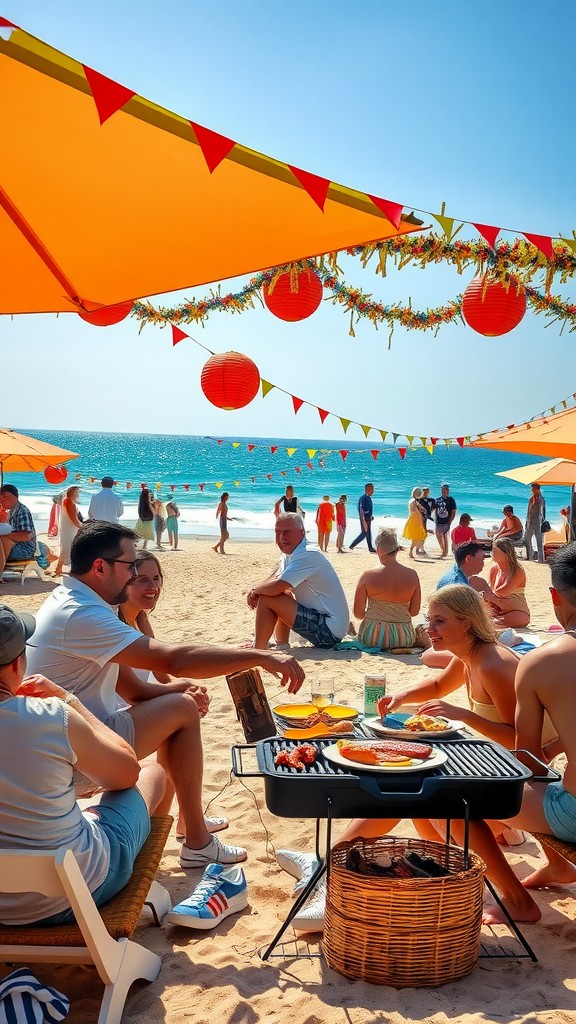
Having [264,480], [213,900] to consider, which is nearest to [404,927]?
[213,900]

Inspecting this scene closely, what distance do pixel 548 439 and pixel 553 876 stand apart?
12.5 ft

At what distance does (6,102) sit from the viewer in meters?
2.54

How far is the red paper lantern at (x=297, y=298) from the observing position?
5027 mm

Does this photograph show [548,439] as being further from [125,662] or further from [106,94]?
[106,94]

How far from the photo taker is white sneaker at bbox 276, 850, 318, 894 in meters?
3.20

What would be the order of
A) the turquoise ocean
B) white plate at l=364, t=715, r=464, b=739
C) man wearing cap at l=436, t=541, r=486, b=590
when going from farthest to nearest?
the turquoise ocean, man wearing cap at l=436, t=541, r=486, b=590, white plate at l=364, t=715, r=464, b=739

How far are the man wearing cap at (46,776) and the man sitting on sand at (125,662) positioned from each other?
2.09 ft

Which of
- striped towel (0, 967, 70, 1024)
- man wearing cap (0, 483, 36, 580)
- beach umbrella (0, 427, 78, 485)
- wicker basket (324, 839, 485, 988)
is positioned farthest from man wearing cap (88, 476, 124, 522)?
striped towel (0, 967, 70, 1024)

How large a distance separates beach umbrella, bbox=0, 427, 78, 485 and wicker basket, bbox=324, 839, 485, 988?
7.67 metres

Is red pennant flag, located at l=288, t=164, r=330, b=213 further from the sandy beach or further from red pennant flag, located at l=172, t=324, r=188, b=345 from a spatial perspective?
red pennant flag, located at l=172, t=324, r=188, b=345

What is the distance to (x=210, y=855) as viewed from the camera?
3.34m

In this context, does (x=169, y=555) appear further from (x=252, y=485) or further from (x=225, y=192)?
(x=252, y=485)

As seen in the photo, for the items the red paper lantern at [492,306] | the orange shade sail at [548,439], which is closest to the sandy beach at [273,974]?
the red paper lantern at [492,306]

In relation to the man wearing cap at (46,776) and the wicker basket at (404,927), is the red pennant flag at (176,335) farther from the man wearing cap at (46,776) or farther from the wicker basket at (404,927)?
the wicker basket at (404,927)
